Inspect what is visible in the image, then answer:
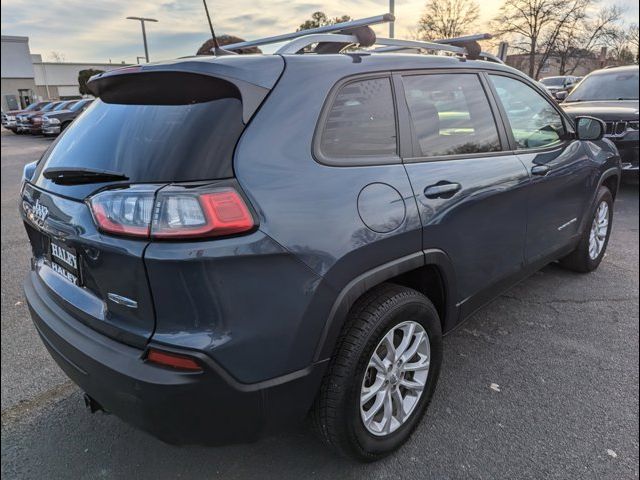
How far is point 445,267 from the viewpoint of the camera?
2.38 m

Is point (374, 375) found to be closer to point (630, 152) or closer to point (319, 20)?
point (319, 20)

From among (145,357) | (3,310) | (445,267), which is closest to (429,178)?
(445,267)

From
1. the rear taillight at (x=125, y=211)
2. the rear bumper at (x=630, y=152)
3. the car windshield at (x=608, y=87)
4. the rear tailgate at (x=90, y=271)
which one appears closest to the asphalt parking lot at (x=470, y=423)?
the rear tailgate at (x=90, y=271)

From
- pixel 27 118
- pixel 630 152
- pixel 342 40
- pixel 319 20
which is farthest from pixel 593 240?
pixel 27 118

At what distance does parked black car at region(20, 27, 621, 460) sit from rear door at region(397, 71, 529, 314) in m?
0.01

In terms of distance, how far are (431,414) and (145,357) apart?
1.58 m

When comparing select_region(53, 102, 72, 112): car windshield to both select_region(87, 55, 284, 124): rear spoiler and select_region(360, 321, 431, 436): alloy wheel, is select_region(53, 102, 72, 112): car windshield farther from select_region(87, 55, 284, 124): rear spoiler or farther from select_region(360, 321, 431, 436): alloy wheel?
select_region(360, 321, 431, 436): alloy wheel

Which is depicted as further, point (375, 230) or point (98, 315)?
point (375, 230)

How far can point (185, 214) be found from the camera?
1.57 meters

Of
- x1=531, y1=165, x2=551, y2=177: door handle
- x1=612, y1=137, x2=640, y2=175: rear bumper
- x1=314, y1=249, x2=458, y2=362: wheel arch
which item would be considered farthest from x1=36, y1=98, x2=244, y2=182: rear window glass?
x1=612, y1=137, x2=640, y2=175: rear bumper

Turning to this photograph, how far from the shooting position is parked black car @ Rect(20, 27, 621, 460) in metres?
1.60

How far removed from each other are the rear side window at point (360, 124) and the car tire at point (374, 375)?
0.60 metres

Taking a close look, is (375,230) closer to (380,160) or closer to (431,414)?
(380,160)

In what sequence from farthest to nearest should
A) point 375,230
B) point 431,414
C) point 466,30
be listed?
point 466,30 → point 431,414 → point 375,230
